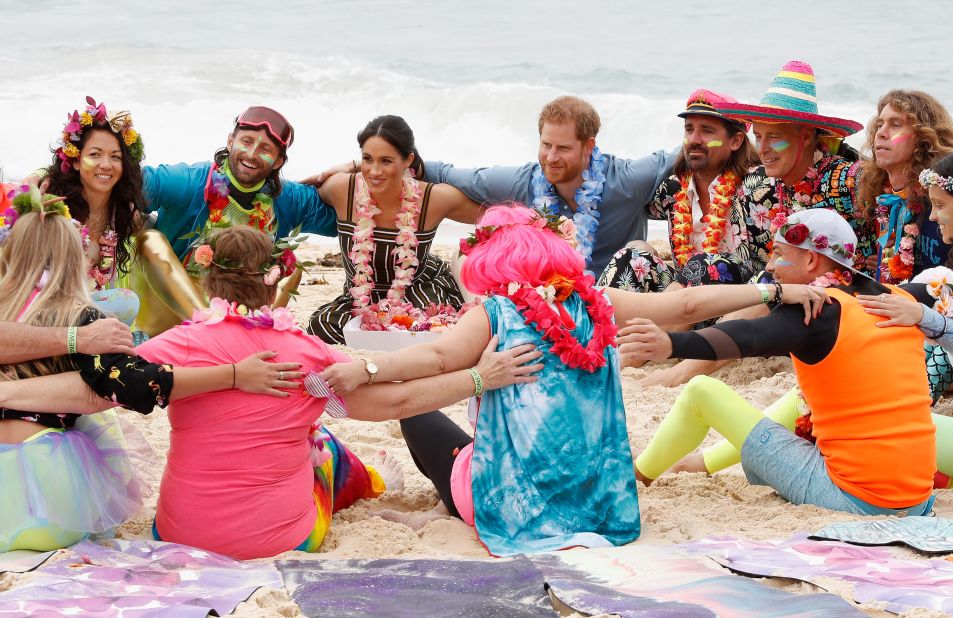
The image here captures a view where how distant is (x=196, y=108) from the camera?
19203 mm

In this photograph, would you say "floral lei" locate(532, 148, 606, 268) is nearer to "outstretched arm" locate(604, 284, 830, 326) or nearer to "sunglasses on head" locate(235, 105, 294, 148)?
"sunglasses on head" locate(235, 105, 294, 148)

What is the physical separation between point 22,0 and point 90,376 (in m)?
26.1

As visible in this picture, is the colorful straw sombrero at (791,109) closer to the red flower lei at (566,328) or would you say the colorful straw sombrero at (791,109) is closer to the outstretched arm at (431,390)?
the red flower lei at (566,328)

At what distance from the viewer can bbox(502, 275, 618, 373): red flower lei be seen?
392 centimetres

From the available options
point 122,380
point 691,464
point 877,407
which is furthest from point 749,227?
point 122,380

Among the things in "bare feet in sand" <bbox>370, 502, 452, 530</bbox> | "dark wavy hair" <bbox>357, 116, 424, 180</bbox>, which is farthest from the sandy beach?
"dark wavy hair" <bbox>357, 116, 424, 180</bbox>

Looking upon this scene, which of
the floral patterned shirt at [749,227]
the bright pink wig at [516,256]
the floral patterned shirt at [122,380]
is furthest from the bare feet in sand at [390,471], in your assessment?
the floral patterned shirt at [749,227]

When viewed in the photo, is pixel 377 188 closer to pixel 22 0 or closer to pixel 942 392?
pixel 942 392

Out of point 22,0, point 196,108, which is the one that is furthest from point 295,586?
point 22,0

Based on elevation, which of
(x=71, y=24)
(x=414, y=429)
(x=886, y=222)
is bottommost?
(x=414, y=429)

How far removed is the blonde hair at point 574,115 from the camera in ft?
23.0

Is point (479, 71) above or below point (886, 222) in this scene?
above

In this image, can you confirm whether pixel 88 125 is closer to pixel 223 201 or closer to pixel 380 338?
pixel 223 201

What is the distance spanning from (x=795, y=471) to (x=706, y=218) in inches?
118
